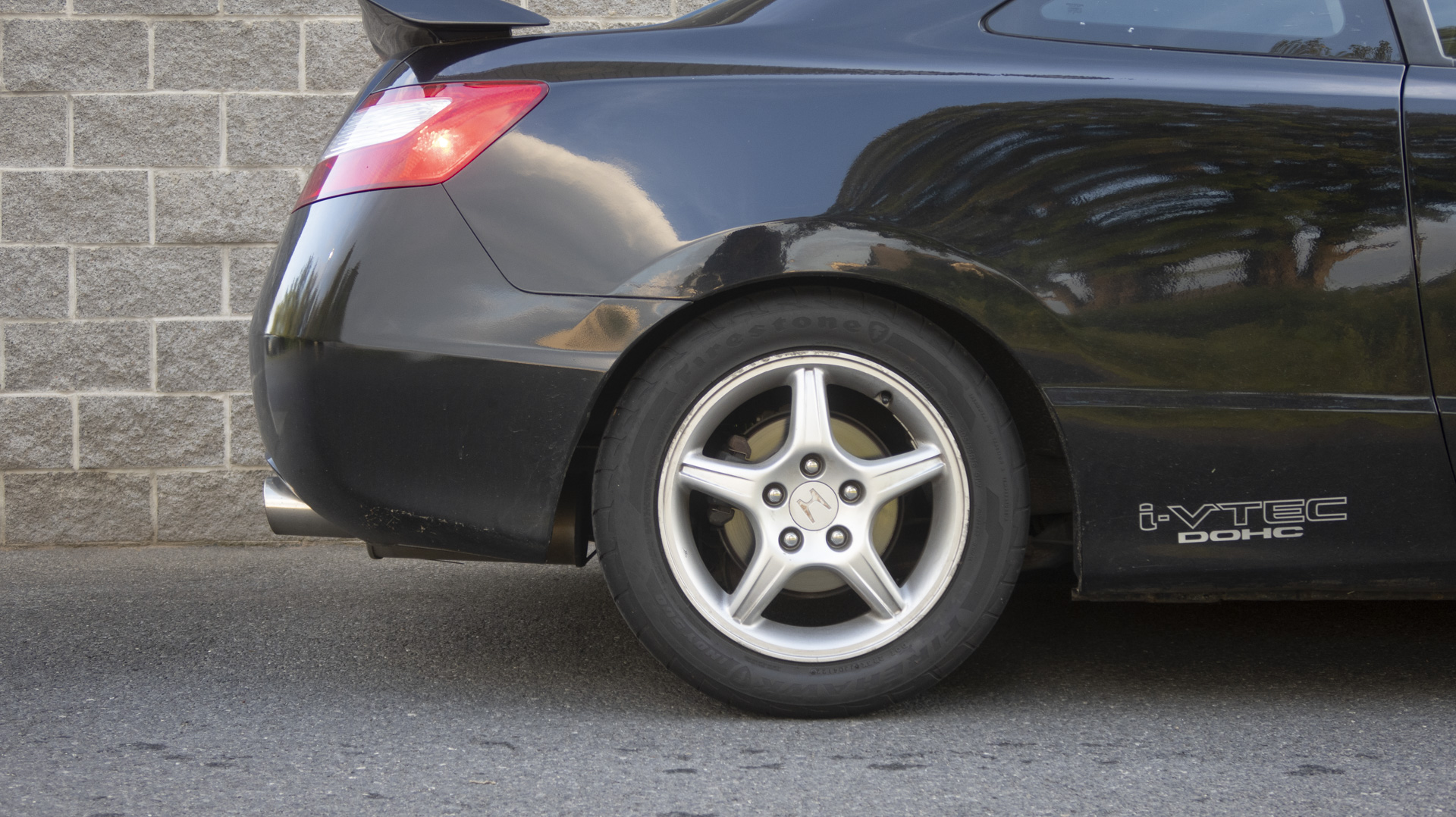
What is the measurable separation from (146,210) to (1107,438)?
11.0 ft

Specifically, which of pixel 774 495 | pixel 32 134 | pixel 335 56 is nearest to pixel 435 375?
pixel 774 495

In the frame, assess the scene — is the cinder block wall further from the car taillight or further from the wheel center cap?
the wheel center cap

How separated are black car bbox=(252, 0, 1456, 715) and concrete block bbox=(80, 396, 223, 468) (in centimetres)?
216

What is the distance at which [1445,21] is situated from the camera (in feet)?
7.04

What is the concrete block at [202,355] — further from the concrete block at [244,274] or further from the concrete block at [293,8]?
the concrete block at [293,8]

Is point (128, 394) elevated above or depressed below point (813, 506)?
below

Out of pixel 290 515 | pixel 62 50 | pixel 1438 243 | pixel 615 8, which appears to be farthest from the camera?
pixel 615 8

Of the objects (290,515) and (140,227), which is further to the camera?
(140,227)

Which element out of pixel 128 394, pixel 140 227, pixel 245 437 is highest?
pixel 140 227

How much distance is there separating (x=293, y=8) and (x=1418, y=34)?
3380 millimetres

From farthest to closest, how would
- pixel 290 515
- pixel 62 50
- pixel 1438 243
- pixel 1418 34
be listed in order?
pixel 62 50, pixel 290 515, pixel 1418 34, pixel 1438 243

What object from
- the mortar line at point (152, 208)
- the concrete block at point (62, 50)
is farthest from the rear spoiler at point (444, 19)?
the concrete block at point (62, 50)

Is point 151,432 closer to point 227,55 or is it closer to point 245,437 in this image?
point 245,437

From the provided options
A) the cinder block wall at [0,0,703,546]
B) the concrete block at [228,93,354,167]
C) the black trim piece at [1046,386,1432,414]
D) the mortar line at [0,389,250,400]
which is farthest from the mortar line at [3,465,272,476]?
the black trim piece at [1046,386,1432,414]
